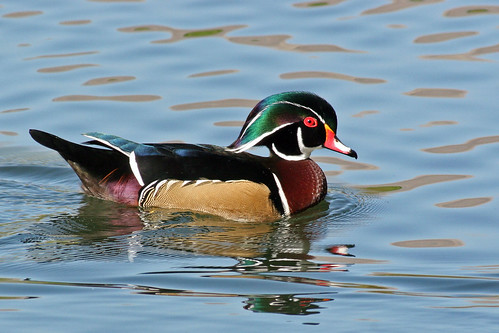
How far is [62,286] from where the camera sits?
703 cm

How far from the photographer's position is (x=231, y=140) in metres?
10.9

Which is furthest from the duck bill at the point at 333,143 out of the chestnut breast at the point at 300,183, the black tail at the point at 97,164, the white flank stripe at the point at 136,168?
the black tail at the point at 97,164

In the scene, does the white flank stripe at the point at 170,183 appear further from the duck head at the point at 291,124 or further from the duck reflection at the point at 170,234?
the duck head at the point at 291,124

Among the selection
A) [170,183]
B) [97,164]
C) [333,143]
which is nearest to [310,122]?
[333,143]

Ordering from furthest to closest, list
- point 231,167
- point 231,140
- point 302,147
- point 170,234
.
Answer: point 231,140, point 302,147, point 231,167, point 170,234

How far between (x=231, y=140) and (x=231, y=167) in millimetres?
1795

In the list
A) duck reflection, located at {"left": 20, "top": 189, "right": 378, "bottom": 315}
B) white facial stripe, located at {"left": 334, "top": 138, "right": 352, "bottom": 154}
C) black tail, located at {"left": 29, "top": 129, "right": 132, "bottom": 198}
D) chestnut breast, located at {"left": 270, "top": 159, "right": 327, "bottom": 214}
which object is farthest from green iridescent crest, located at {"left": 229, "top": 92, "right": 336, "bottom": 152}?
black tail, located at {"left": 29, "top": 129, "right": 132, "bottom": 198}

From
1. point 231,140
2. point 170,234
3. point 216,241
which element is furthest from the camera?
point 231,140

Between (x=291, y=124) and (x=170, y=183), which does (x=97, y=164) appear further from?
(x=291, y=124)

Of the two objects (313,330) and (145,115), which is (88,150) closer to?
(145,115)

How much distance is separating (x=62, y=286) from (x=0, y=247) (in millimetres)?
1195

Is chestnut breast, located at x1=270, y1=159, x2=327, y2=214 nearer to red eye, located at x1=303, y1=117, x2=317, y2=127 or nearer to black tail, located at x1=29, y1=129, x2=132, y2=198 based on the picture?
red eye, located at x1=303, y1=117, x2=317, y2=127

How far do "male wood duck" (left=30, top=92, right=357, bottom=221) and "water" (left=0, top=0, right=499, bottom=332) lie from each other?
174 mm

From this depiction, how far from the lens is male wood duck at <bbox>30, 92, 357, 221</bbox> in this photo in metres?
9.17
